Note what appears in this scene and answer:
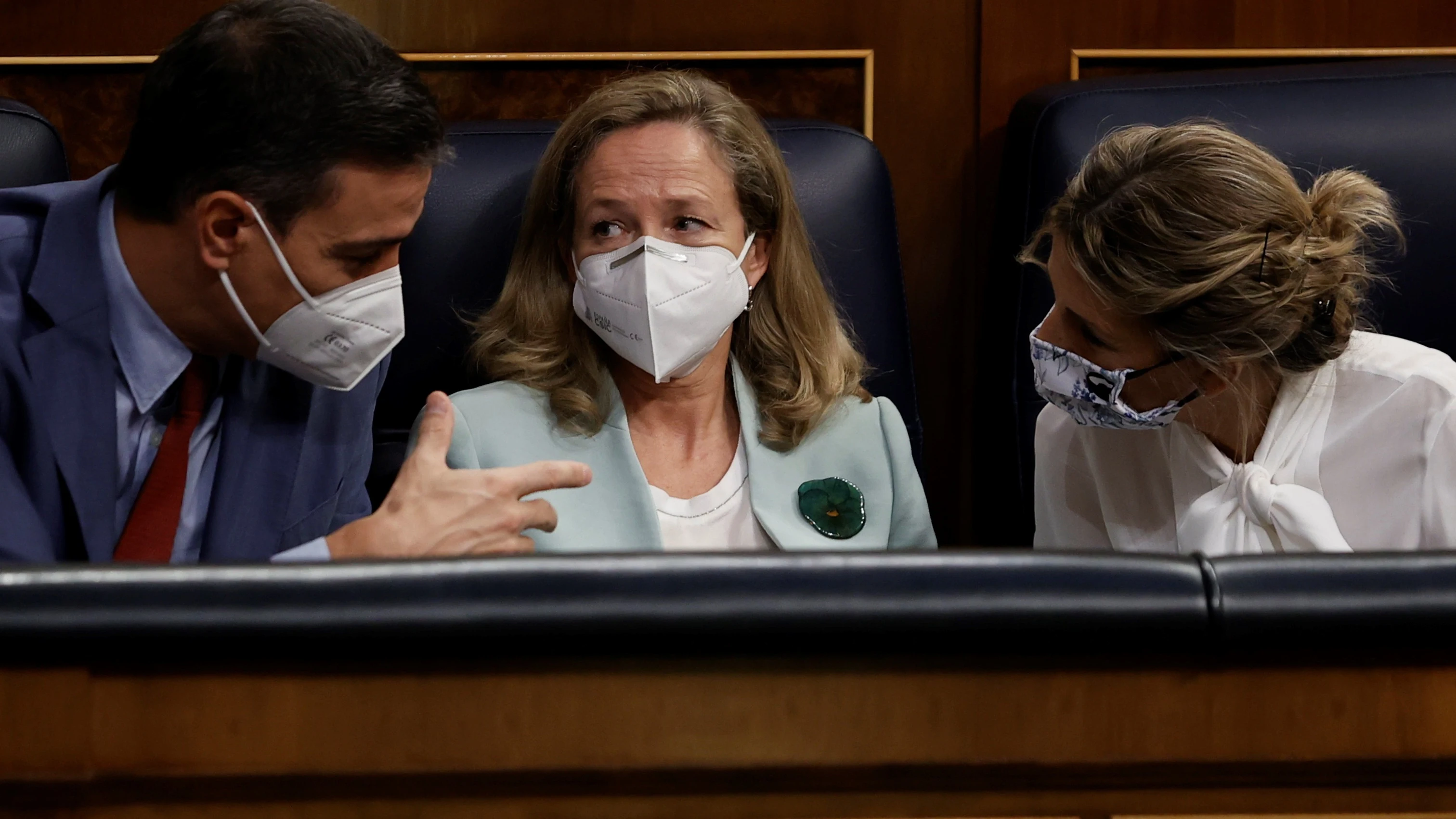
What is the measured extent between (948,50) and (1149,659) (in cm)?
155

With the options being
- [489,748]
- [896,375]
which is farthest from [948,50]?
[489,748]

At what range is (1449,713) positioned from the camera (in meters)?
0.71

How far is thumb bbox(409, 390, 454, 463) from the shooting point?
1268 mm

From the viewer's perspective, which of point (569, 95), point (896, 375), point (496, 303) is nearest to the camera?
point (496, 303)

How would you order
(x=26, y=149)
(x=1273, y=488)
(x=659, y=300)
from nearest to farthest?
(x=1273, y=488), (x=659, y=300), (x=26, y=149)

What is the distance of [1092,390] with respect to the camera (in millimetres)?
1503

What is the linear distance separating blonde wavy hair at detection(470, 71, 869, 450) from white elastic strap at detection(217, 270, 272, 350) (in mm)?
379

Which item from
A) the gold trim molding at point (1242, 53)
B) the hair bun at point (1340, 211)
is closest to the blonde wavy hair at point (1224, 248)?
the hair bun at point (1340, 211)

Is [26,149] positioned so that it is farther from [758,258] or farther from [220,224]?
[758,258]

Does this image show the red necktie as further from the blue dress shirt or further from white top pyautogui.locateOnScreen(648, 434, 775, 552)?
white top pyautogui.locateOnScreen(648, 434, 775, 552)

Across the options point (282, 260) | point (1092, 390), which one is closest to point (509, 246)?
point (282, 260)

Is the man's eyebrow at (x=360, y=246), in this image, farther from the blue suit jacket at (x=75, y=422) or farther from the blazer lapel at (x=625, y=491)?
the blazer lapel at (x=625, y=491)

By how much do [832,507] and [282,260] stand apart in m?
0.74

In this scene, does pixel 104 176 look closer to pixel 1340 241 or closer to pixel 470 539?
pixel 470 539
